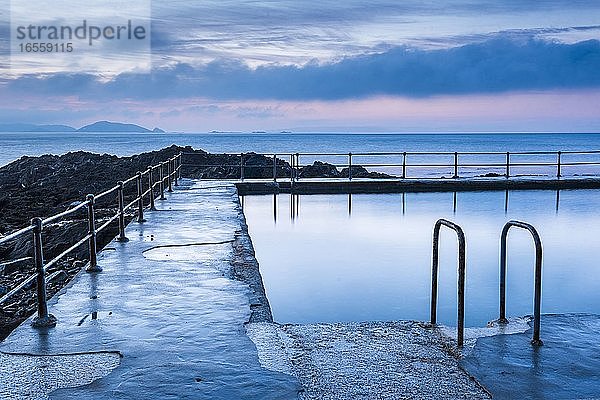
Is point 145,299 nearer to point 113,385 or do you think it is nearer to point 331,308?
point 113,385

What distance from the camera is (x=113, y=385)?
13.8 ft

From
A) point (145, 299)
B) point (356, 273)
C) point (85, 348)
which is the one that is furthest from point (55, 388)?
point (356, 273)

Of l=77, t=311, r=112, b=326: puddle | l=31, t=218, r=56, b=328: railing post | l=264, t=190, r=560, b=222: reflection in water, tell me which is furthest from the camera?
l=264, t=190, r=560, b=222: reflection in water

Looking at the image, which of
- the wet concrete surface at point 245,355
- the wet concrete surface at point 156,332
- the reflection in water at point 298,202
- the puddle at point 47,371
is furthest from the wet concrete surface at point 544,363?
the reflection in water at point 298,202

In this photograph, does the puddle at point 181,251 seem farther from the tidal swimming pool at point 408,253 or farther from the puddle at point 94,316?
the puddle at point 94,316

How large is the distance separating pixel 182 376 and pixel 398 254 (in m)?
7.43

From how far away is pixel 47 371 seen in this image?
446cm

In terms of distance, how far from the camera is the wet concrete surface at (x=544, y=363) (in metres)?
4.12

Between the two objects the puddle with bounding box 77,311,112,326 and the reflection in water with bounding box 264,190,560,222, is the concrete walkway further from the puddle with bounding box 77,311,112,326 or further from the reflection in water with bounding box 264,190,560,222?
the reflection in water with bounding box 264,190,560,222

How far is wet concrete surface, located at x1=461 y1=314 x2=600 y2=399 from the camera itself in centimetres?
412

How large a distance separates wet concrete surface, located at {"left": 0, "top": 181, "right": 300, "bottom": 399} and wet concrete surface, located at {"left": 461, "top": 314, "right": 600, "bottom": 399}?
1.29 meters

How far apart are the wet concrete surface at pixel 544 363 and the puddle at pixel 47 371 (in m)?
2.47

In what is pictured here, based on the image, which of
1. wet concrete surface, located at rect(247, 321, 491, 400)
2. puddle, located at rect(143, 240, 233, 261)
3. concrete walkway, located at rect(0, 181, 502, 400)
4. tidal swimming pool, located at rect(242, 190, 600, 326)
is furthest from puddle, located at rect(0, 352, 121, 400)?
tidal swimming pool, located at rect(242, 190, 600, 326)

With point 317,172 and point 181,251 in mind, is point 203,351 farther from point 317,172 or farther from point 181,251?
point 317,172
